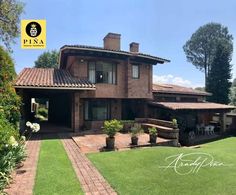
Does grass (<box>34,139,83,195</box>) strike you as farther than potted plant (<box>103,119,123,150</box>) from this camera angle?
No

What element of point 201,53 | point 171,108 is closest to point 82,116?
point 171,108

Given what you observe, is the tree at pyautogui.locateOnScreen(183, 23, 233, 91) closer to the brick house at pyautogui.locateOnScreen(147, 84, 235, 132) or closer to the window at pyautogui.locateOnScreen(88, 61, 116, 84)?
the brick house at pyautogui.locateOnScreen(147, 84, 235, 132)

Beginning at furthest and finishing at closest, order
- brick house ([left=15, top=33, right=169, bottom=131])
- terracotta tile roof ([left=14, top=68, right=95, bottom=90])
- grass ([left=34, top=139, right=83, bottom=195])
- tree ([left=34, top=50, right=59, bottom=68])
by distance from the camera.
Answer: tree ([left=34, top=50, right=59, bottom=68]) → brick house ([left=15, top=33, right=169, bottom=131]) → terracotta tile roof ([left=14, top=68, right=95, bottom=90]) → grass ([left=34, top=139, right=83, bottom=195])

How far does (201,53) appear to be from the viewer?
5778 centimetres

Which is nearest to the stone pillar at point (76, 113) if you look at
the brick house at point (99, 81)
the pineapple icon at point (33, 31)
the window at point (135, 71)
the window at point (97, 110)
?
the brick house at point (99, 81)

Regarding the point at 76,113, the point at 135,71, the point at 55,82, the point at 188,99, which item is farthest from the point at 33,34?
the point at 188,99

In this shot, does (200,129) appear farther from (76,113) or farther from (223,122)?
(76,113)

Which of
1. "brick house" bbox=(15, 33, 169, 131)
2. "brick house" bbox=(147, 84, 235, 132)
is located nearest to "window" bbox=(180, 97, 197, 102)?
"brick house" bbox=(147, 84, 235, 132)

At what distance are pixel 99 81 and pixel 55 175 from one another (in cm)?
1291

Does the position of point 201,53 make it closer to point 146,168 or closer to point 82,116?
point 82,116

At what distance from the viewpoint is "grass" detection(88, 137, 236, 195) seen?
7.07 meters

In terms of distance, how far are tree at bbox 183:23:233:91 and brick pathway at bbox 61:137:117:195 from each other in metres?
51.2

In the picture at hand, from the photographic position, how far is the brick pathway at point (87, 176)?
6988mm

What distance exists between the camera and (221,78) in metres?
39.4
